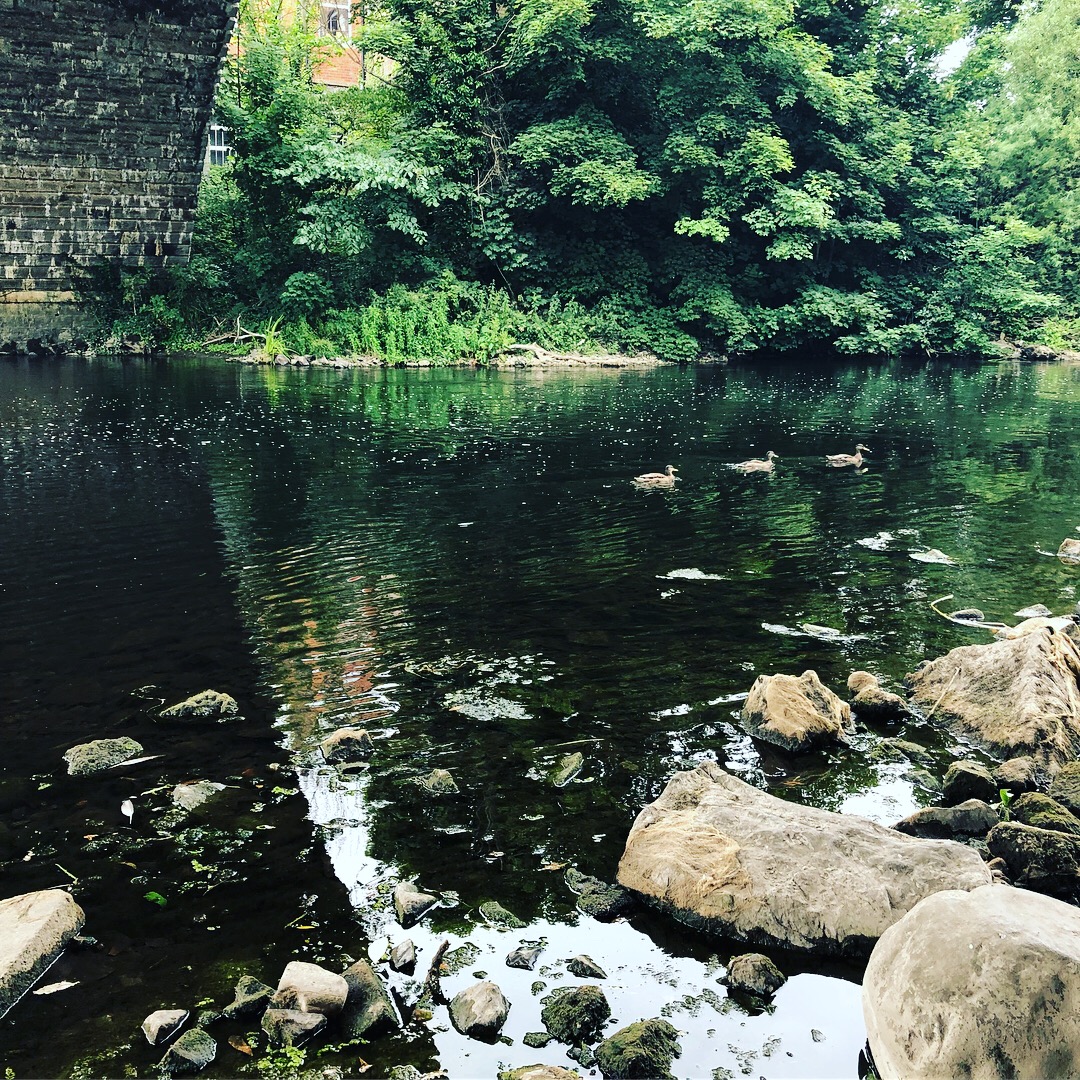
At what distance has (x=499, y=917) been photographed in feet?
15.5

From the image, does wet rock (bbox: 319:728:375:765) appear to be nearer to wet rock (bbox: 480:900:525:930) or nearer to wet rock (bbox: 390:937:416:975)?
wet rock (bbox: 480:900:525:930)

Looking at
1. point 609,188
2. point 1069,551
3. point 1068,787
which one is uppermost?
point 609,188

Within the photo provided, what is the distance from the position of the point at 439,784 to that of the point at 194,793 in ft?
4.38

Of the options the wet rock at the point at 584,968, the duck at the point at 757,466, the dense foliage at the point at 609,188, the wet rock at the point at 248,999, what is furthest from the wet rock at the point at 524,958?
the dense foliage at the point at 609,188

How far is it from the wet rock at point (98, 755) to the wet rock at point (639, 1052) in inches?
138

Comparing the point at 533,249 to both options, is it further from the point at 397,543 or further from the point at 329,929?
the point at 329,929

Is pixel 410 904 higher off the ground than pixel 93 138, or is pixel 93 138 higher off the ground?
pixel 93 138

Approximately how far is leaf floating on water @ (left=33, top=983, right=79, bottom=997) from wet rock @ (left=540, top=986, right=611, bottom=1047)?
1925mm

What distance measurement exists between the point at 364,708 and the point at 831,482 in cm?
1024

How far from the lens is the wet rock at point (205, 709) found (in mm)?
6656

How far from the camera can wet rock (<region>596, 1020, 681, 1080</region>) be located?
3.81 metres

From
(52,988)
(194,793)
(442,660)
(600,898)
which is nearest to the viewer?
(52,988)

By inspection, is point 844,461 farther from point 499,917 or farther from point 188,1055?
point 188,1055

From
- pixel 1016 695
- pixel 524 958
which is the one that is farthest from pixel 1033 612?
pixel 524 958
